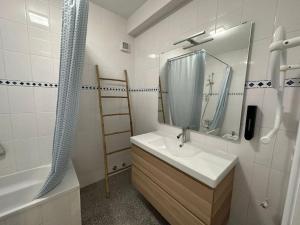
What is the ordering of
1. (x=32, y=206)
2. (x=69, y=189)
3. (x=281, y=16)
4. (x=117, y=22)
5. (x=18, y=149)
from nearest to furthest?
1. (x=281, y=16)
2. (x=32, y=206)
3. (x=69, y=189)
4. (x=18, y=149)
5. (x=117, y=22)

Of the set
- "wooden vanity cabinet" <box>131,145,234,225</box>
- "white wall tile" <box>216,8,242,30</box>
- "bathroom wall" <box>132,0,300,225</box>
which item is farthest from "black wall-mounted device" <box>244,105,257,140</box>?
"white wall tile" <box>216,8,242,30</box>

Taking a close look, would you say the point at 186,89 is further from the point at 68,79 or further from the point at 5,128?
the point at 5,128

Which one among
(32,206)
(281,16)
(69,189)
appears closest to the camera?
(281,16)

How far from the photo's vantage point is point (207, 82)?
1.29 meters

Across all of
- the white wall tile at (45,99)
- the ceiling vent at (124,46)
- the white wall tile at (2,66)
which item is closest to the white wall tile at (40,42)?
the white wall tile at (2,66)

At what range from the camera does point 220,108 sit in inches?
47.3

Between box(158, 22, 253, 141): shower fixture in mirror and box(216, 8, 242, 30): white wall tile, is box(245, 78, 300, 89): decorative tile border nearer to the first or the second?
box(158, 22, 253, 141): shower fixture in mirror

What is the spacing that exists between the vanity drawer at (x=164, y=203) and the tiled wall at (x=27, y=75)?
1.14 meters

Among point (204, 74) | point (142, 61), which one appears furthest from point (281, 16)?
point (142, 61)

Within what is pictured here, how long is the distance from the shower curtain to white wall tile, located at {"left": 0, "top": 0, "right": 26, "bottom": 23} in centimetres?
61

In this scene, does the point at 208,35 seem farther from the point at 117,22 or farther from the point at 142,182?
the point at 142,182

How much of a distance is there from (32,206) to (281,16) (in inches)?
85.8

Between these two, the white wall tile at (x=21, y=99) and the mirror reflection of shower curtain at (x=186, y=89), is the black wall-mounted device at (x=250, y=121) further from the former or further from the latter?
the white wall tile at (x=21, y=99)

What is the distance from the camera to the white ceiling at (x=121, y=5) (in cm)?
165
